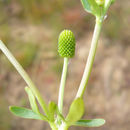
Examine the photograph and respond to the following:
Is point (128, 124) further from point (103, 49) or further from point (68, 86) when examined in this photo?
point (103, 49)

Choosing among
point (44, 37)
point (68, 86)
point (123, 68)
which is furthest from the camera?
point (44, 37)

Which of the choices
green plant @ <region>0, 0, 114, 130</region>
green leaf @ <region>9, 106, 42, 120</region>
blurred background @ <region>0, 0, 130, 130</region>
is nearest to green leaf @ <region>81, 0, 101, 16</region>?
green plant @ <region>0, 0, 114, 130</region>

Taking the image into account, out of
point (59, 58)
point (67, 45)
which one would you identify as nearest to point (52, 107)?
point (67, 45)

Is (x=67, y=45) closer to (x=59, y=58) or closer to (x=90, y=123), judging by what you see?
(x=90, y=123)

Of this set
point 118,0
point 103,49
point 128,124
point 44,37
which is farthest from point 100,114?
point 118,0

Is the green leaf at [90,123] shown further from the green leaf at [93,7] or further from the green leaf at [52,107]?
the green leaf at [93,7]

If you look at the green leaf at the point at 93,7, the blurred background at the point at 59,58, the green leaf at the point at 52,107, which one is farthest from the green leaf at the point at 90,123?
the blurred background at the point at 59,58
